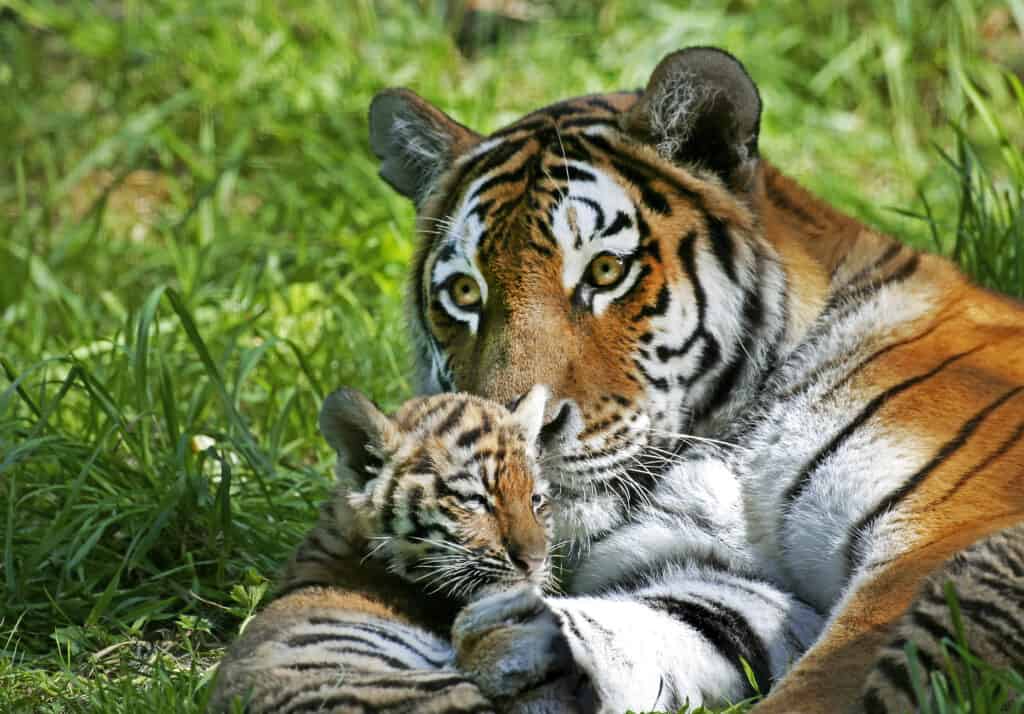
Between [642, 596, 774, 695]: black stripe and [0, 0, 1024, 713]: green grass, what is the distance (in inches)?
39.4

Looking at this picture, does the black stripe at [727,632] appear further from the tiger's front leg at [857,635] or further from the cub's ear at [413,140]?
the cub's ear at [413,140]

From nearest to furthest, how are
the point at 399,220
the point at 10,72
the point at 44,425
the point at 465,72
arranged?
the point at 44,425, the point at 399,220, the point at 10,72, the point at 465,72

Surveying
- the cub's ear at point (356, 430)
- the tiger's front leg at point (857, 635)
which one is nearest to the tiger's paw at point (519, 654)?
the tiger's front leg at point (857, 635)

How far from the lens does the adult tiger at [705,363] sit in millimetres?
2980

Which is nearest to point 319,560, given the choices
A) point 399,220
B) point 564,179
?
point 564,179

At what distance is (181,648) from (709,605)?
1.25 metres

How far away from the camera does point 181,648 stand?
135 inches

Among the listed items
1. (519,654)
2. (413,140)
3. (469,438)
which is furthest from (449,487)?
(413,140)

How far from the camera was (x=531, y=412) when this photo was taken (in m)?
3.03

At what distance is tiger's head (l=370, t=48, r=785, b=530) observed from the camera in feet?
10.5

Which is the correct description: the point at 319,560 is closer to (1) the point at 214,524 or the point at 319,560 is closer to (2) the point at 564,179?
(1) the point at 214,524

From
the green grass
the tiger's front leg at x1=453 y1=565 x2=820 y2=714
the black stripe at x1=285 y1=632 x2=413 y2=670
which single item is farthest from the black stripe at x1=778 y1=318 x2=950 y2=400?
the green grass

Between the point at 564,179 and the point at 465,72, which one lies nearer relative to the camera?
the point at 564,179

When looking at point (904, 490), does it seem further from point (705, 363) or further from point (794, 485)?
point (705, 363)
